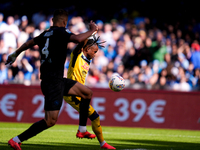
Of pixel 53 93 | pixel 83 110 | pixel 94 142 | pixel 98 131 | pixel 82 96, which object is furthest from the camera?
pixel 94 142

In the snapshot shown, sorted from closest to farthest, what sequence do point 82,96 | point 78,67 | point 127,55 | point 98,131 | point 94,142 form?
point 82,96 → point 98,131 → point 78,67 → point 94,142 → point 127,55

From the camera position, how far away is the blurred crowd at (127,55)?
12555 millimetres

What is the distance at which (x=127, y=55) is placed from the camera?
553 inches

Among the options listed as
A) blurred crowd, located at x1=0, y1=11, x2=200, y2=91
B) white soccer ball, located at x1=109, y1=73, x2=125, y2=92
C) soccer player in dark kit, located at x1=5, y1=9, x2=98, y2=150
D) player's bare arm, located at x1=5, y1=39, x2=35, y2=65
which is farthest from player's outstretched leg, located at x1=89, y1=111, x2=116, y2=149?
blurred crowd, located at x1=0, y1=11, x2=200, y2=91

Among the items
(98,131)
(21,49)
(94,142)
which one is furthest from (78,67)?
(94,142)

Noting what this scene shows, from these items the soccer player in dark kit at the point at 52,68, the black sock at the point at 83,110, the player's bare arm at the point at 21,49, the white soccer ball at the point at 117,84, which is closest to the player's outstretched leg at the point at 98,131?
the black sock at the point at 83,110

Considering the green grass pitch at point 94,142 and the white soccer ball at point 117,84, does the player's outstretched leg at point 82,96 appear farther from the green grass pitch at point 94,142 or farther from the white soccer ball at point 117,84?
the white soccer ball at point 117,84

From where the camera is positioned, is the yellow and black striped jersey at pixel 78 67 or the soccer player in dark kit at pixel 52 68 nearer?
the soccer player in dark kit at pixel 52 68

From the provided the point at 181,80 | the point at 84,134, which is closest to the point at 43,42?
the point at 84,134

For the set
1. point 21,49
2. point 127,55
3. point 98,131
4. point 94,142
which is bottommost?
point 94,142

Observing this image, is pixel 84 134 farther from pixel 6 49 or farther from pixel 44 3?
pixel 44 3

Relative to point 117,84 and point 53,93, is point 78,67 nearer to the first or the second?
point 117,84

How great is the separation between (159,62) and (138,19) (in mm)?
3377

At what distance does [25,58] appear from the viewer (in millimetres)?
12750
